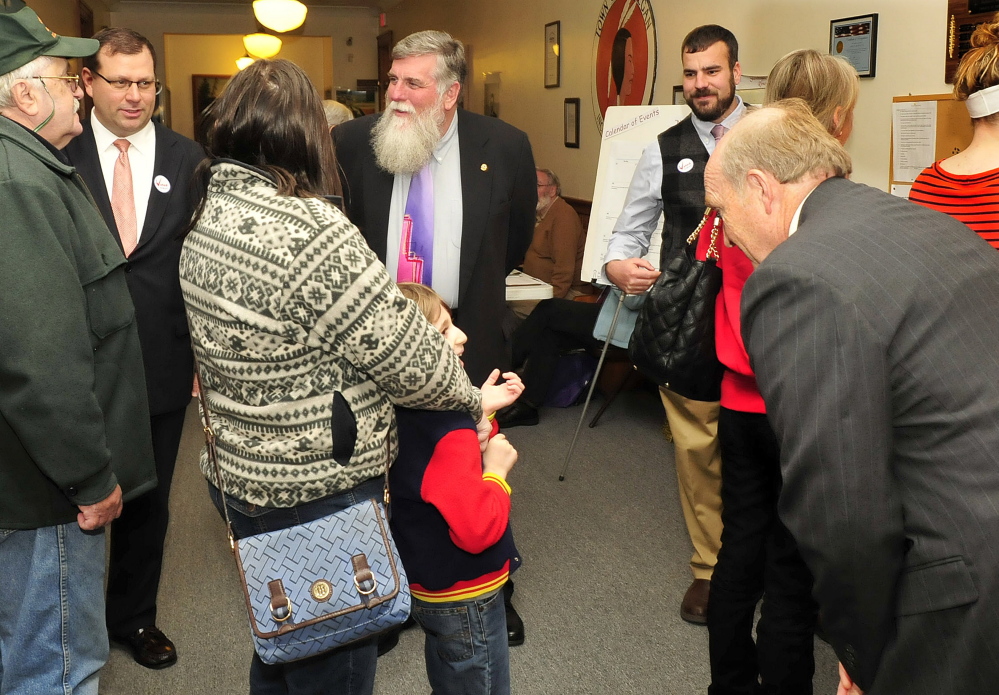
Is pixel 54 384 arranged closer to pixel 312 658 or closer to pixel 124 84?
pixel 312 658

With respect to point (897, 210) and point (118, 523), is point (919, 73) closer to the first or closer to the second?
point (897, 210)

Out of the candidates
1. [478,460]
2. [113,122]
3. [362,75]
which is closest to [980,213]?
[478,460]

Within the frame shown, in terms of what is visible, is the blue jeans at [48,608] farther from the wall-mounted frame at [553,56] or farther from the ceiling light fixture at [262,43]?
the ceiling light fixture at [262,43]

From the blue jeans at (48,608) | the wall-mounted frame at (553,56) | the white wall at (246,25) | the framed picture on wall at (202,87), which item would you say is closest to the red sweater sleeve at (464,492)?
the blue jeans at (48,608)

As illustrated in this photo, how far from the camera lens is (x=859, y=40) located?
3.47 meters

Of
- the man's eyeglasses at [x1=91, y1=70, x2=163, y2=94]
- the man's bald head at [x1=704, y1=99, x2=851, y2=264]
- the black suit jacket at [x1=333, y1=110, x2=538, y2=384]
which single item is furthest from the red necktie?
the man's bald head at [x1=704, y1=99, x2=851, y2=264]

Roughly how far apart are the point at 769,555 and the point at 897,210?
1.01 meters

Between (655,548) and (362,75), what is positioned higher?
(362,75)

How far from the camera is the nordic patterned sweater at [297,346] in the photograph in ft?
4.08

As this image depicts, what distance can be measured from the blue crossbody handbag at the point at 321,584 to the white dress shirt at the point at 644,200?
1.73 m

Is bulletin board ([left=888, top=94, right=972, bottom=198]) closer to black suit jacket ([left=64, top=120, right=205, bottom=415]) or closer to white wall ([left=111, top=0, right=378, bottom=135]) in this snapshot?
black suit jacket ([left=64, top=120, right=205, bottom=415])

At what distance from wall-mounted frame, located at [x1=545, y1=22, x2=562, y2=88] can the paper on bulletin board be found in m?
3.53

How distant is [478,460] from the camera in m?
1.44

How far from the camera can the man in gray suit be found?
110cm
